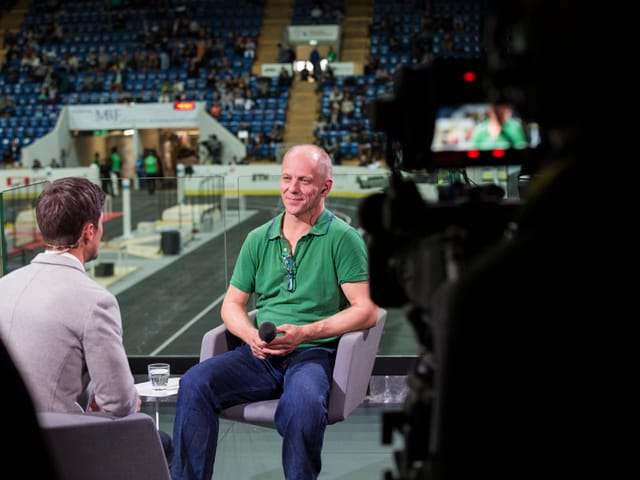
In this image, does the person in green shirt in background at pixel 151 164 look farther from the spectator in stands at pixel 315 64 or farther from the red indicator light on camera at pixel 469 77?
the red indicator light on camera at pixel 469 77

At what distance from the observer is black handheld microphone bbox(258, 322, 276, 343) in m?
3.26

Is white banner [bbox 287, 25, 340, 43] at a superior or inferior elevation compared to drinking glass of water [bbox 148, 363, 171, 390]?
superior

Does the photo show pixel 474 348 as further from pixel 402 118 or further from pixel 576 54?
pixel 402 118

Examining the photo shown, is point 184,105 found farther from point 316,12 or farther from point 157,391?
point 157,391

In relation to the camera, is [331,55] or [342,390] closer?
[342,390]

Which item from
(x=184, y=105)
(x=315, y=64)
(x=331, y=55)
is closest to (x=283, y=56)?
(x=315, y=64)

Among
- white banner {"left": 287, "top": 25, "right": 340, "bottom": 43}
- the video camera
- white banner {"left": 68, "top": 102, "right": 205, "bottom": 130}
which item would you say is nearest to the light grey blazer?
the video camera

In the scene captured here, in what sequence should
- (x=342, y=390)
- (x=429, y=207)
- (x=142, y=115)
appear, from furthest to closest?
(x=142, y=115) → (x=342, y=390) → (x=429, y=207)

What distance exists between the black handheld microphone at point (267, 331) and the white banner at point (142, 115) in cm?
2122

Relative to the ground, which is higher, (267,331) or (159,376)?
(267,331)

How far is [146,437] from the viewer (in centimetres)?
233

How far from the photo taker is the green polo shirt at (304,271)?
344 cm

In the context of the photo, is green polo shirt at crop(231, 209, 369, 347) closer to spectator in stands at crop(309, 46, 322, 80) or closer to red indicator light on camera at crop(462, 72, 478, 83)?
red indicator light on camera at crop(462, 72, 478, 83)

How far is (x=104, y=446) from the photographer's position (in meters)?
2.25
